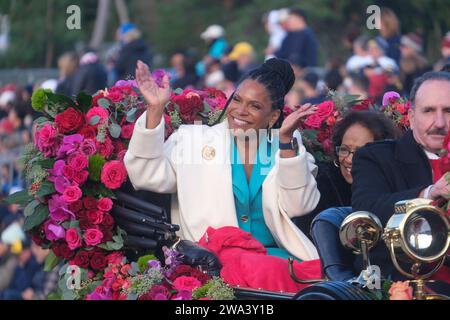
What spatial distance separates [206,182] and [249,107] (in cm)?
47

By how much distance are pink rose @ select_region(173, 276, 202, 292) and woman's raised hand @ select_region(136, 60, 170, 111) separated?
1.00 meters

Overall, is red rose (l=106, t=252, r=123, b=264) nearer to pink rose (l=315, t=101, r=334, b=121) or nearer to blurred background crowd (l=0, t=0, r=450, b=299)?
blurred background crowd (l=0, t=0, r=450, b=299)

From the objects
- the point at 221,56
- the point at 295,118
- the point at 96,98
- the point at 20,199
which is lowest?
the point at 20,199

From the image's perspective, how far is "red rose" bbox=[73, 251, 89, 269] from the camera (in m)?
6.98

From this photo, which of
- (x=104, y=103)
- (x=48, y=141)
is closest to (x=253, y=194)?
(x=104, y=103)

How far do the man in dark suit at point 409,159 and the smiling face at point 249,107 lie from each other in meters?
1.06

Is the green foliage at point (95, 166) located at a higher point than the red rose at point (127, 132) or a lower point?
lower

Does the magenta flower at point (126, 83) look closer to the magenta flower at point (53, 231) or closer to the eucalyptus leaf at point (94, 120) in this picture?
the eucalyptus leaf at point (94, 120)

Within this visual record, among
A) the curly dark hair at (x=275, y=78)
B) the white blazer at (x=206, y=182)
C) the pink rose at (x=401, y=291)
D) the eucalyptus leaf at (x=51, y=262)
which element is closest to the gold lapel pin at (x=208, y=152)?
the white blazer at (x=206, y=182)

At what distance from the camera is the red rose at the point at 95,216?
6941 millimetres

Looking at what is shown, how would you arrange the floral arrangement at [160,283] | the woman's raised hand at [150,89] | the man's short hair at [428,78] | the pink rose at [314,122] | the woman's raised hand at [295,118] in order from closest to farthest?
the man's short hair at [428,78], the floral arrangement at [160,283], the woman's raised hand at [295,118], the woman's raised hand at [150,89], the pink rose at [314,122]

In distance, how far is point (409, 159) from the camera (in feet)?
19.4

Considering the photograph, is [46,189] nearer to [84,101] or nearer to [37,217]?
[37,217]
